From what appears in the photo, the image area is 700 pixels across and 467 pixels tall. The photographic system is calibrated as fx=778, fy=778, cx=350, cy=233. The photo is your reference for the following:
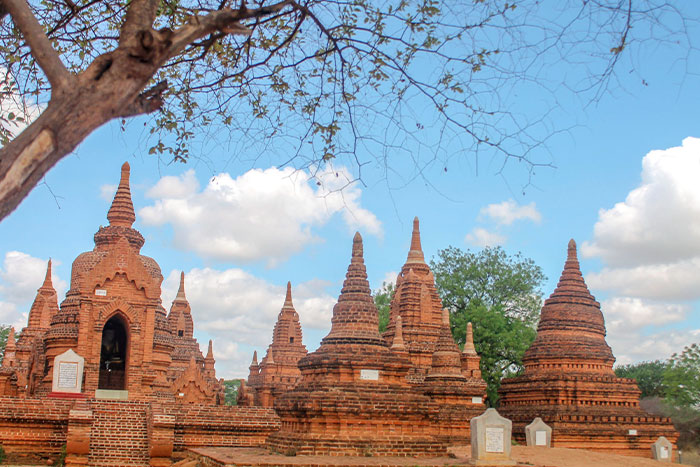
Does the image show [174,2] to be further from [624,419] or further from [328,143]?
[624,419]

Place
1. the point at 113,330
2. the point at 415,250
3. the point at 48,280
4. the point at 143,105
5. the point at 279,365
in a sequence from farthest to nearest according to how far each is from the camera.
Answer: the point at 279,365
the point at 48,280
the point at 415,250
the point at 113,330
the point at 143,105

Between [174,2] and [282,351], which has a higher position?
[174,2]

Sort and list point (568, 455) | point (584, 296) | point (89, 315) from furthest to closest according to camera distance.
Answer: point (584, 296) → point (89, 315) → point (568, 455)

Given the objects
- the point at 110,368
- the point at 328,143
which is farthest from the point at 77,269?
the point at 328,143

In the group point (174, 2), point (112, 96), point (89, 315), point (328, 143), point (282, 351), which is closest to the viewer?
point (112, 96)

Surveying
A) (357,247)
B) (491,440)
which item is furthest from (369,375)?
(357,247)

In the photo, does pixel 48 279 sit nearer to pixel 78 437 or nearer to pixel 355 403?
pixel 78 437

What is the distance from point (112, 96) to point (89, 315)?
861 inches

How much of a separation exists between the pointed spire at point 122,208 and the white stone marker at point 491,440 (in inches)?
729

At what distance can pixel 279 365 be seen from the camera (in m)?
40.5

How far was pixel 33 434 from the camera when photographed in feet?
66.8

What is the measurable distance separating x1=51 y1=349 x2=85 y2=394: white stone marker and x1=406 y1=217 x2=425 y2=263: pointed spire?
1563 centimetres

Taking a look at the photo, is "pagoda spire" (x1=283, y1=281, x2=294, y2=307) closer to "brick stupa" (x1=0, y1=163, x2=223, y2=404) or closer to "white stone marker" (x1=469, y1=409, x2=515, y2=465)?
"brick stupa" (x1=0, y1=163, x2=223, y2=404)

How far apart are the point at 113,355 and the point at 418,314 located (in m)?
12.1
